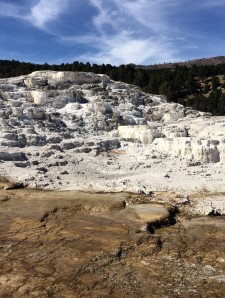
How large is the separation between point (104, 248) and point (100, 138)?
20.1 meters

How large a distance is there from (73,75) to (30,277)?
33.2 meters

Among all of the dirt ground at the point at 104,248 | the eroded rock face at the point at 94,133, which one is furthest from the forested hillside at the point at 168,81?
the dirt ground at the point at 104,248

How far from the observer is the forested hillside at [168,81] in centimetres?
6731

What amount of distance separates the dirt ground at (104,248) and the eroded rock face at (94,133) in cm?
410

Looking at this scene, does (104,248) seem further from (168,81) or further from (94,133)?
(168,81)

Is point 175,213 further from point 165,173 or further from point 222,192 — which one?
point 165,173

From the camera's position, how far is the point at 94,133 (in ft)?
120

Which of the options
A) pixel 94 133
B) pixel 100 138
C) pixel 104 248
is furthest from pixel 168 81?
pixel 104 248

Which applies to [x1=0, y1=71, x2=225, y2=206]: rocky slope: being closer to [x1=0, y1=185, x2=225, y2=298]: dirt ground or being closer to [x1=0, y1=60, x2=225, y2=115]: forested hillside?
[x1=0, y1=185, x2=225, y2=298]: dirt ground

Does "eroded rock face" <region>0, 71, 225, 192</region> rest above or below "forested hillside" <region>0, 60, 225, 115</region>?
below

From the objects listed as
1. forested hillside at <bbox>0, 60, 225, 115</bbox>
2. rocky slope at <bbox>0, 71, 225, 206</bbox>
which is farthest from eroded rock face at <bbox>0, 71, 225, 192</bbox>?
forested hillside at <bbox>0, 60, 225, 115</bbox>

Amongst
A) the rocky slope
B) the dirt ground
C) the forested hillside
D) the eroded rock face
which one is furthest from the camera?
the forested hillside

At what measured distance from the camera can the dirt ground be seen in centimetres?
1250

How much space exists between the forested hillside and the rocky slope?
23736mm
